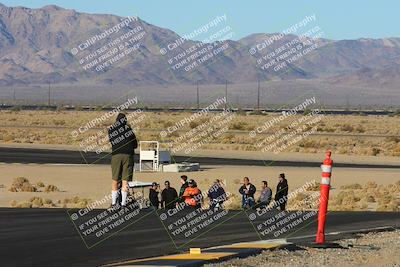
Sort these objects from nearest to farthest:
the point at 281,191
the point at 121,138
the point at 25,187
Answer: the point at 121,138, the point at 281,191, the point at 25,187

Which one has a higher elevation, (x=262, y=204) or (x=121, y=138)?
(x=121, y=138)

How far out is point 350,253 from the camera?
1461 centimetres

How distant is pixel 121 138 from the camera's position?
726 inches

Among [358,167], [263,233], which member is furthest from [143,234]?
[358,167]

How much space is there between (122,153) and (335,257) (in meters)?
5.68

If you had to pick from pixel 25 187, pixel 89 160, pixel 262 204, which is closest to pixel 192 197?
pixel 262 204

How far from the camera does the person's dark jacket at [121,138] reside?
18.3 metres
